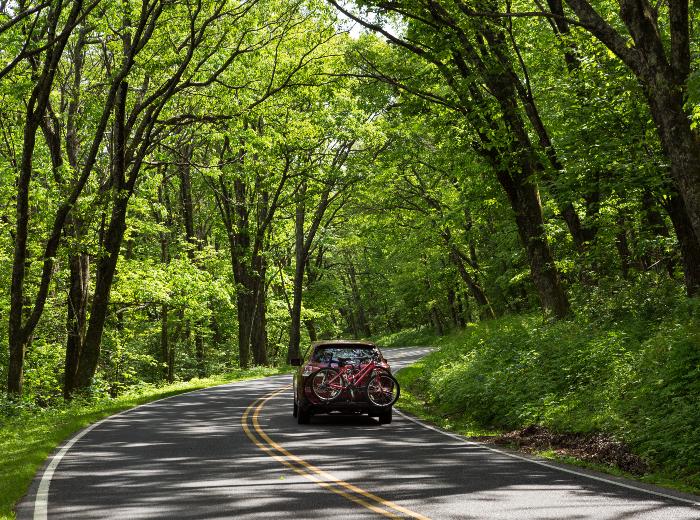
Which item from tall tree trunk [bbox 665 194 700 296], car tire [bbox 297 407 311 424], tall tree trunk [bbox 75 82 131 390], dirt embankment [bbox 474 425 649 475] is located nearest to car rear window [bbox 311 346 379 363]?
car tire [bbox 297 407 311 424]

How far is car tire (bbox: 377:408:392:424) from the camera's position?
623 inches

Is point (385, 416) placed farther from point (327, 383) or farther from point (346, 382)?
point (327, 383)

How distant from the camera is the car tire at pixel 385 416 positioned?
15.8 meters

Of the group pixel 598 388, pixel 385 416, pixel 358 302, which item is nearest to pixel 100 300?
pixel 385 416

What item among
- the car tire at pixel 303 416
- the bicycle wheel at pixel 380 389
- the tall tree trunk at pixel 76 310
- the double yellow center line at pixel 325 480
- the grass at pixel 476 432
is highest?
the tall tree trunk at pixel 76 310

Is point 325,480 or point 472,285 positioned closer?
point 325,480

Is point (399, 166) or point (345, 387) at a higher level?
point (399, 166)

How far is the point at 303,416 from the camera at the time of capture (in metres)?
15.9

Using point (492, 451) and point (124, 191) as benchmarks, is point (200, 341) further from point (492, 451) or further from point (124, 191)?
point (492, 451)

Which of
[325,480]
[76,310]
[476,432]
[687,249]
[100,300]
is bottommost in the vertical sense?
[476,432]

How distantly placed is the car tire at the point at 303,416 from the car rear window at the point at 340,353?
3.64ft

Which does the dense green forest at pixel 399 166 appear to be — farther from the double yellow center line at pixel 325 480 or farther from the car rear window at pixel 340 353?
the double yellow center line at pixel 325 480

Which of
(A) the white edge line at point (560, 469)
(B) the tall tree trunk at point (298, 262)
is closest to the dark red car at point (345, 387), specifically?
(A) the white edge line at point (560, 469)

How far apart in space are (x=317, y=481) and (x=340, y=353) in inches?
274
